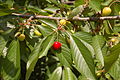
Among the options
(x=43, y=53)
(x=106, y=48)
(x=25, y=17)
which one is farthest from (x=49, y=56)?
(x=43, y=53)

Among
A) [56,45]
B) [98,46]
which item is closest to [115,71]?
[98,46]

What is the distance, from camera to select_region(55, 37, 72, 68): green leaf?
955mm

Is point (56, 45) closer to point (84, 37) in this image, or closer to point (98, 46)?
point (84, 37)

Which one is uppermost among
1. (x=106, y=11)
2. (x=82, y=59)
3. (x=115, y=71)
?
(x=106, y=11)

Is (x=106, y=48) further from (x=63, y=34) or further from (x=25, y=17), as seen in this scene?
(x=25, y=17)

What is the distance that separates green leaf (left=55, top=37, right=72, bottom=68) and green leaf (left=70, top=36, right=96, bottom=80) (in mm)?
47

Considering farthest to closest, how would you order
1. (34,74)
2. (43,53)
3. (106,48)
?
1. (34,74)
2. (106,48)
3. (43,53)

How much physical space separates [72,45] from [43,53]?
161 millimetres

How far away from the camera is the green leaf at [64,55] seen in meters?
0.95

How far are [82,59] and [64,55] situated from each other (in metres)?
0.10

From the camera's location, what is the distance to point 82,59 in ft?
3.03

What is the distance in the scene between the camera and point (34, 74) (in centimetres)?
209

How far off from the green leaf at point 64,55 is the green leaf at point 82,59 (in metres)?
0.05

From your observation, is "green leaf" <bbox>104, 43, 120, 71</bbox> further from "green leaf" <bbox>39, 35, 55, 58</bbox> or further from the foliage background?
"green leaf" <bbox>39, 35, 55, 58</bbox>
